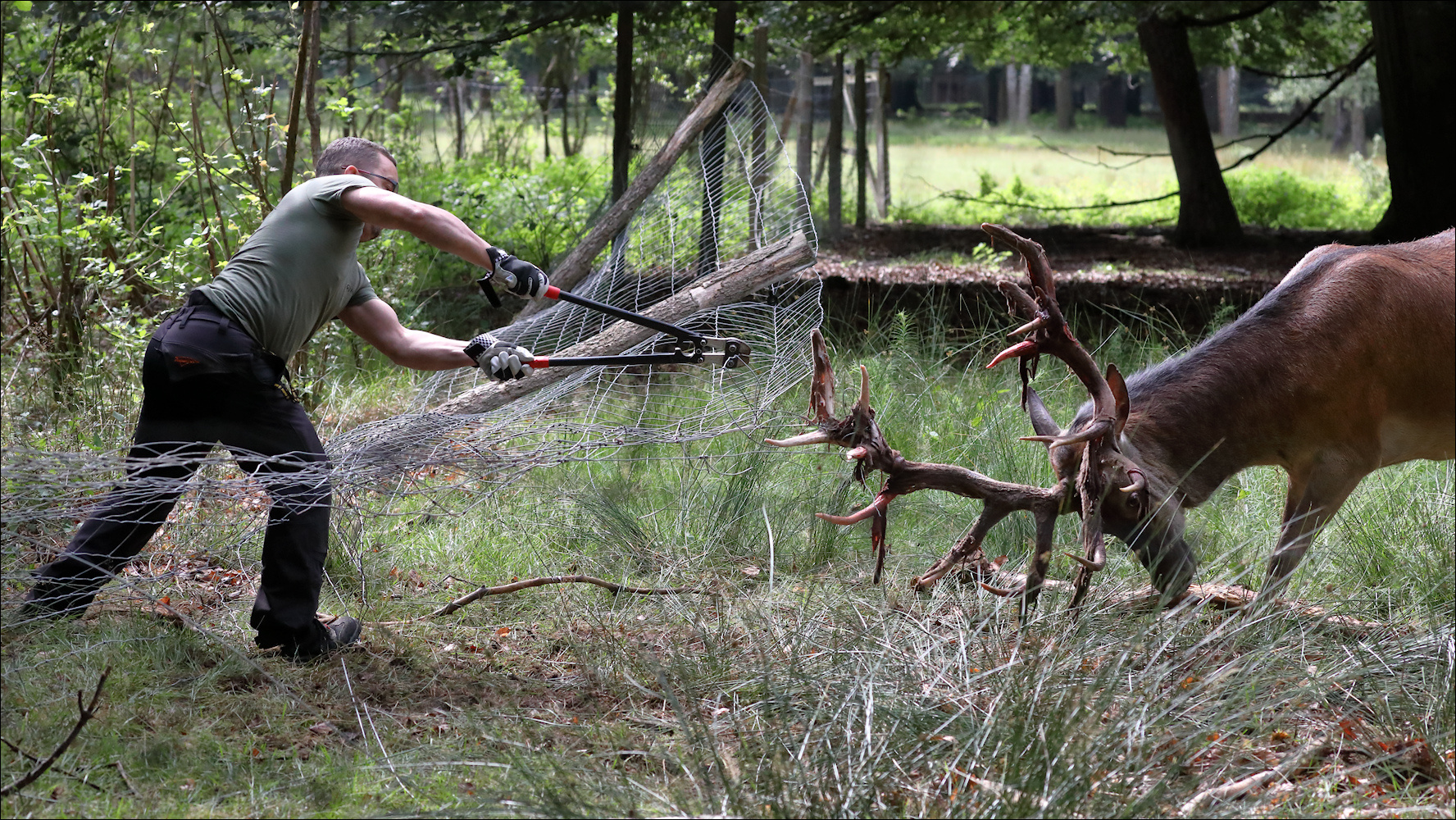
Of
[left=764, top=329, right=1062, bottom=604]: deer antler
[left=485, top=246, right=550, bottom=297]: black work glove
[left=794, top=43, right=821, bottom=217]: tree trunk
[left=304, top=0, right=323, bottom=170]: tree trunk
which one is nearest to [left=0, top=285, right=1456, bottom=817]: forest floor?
[left=764, top=329, right=1062, bottom=604]: deer antler

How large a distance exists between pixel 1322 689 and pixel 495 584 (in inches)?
115

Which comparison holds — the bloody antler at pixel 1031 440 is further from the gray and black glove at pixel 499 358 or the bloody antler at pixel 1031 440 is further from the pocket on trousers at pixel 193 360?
the pocket on trousers at pixel 193 360

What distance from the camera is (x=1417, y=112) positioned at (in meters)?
8.98

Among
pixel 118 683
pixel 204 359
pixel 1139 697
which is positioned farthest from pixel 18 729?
pixel 1139 697

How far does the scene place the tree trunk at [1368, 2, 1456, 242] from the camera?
873 centimetres

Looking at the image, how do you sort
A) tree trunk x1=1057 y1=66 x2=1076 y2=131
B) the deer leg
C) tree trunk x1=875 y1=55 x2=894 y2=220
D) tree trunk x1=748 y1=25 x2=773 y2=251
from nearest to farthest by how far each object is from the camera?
the deer leg < tree trunk x1=748 y1=25 x2=773 y2=251 < tree trunk x1=875 y1=55 x2=894 y2=220 < tree trunk x1=1057 y1=66 x2=1076 y2=131

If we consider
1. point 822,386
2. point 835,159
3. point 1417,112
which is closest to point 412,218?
point 822,386

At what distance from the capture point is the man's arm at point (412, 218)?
378 centimetres

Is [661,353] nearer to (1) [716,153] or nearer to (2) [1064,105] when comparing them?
(1) [716,153]

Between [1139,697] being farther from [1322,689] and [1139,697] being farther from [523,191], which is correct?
[523,191]

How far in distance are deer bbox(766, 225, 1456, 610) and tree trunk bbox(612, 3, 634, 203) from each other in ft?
15.5

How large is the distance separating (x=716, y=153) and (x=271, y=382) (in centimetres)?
405

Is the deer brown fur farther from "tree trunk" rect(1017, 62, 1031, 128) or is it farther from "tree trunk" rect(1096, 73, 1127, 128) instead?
"tree trunk" rect(1096, 73, 1127, 128)

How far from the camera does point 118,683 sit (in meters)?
3.60
